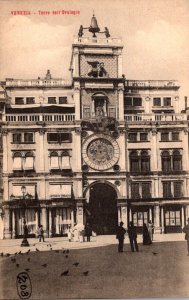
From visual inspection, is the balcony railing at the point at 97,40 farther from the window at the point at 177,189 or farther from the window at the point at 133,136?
the window at the point at 177,189

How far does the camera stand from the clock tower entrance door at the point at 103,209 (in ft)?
47.3

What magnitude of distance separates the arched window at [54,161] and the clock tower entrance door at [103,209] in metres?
1.25

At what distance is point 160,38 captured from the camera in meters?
11.0

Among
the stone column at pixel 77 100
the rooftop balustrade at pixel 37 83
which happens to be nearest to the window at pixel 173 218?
the stone column at pixel 77 100

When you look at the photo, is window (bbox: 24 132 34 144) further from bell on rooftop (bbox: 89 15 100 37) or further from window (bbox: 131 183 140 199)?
bell on rooftop (bbox: 89 15 100 37)

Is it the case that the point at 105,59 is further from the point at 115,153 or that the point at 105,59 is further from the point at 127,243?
the point at 127,243

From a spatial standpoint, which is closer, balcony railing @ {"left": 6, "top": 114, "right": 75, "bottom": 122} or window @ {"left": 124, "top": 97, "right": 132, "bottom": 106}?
balcony railing @ {"left": 6, "top": 114, "right": 75, "bottom": 122}

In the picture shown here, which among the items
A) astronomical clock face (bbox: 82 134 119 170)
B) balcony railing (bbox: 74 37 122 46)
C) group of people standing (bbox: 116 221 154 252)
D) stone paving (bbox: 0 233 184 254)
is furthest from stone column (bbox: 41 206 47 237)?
balcony railing (bbox: 74 37 122 46)

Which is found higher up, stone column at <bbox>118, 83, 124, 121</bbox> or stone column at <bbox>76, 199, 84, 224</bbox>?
stone column at <bbox>118, 83, 124, 121</bbox>

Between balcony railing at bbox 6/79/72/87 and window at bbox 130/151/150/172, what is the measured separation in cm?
261

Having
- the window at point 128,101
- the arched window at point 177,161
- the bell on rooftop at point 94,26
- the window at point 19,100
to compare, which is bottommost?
the arched window at point 177,161

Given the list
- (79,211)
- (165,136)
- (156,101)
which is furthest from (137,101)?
(79,211)

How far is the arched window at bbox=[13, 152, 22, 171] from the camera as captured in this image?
1423 centimetres

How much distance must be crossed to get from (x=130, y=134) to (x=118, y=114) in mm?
645
